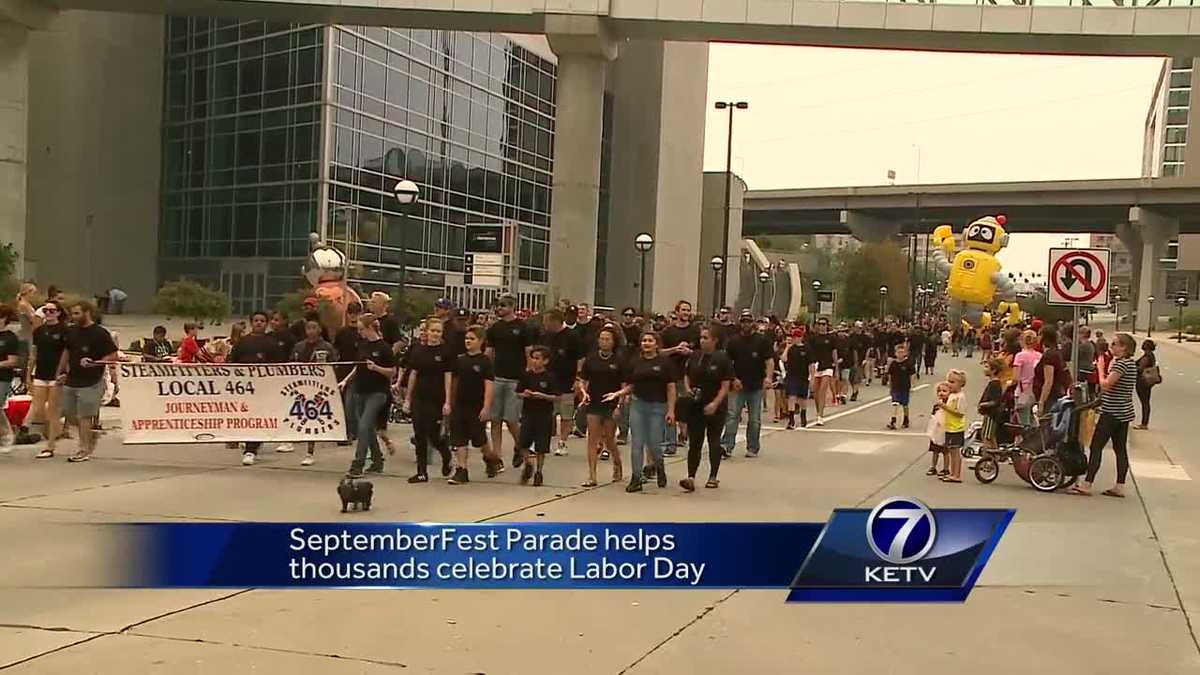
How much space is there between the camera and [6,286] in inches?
1071

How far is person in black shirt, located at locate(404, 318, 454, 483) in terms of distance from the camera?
37.5 feet

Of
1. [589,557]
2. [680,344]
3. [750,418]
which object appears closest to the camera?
[589,557]

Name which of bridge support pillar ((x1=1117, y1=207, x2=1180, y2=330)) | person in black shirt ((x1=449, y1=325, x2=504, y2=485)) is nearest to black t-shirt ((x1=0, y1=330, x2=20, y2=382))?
person in black shirt ((x1=449, y1=325, x2=504, y2=485))

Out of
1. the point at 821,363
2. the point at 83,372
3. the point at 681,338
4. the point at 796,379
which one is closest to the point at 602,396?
the point at 681,338

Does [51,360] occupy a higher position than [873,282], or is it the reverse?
[873,282]

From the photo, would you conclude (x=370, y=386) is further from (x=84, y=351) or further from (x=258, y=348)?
(x=84, y=351)

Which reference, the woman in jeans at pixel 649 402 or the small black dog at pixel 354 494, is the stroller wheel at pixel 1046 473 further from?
the small black dog at pixel 354 494

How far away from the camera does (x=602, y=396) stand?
461 inches

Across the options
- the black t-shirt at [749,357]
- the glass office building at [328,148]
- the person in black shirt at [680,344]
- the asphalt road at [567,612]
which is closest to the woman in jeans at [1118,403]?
the asphalt road at [567,612]

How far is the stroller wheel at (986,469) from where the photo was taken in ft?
41.8

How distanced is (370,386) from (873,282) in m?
70.7

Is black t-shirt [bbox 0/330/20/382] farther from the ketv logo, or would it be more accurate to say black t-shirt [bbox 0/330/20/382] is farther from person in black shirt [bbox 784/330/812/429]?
person in black shirt [bbox 784/330/812/429]

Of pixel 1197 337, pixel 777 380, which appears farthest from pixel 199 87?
pixel 1197 337

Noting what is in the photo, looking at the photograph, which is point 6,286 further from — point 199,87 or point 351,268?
point 199,87
